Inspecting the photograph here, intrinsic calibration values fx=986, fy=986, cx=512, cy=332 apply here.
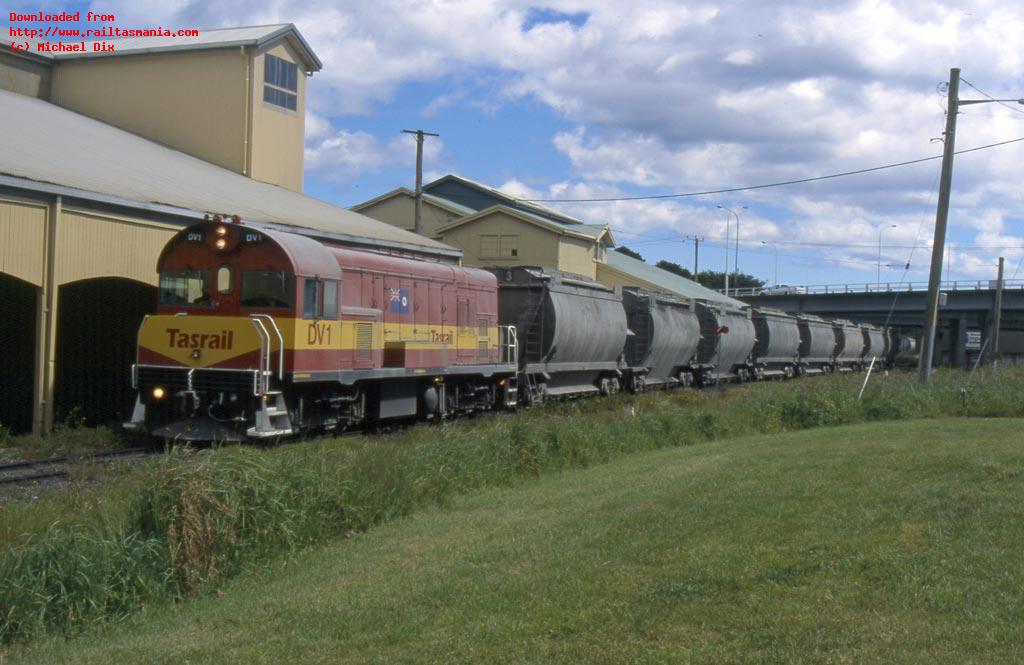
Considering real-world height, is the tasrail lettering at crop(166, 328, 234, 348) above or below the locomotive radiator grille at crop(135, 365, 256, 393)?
above

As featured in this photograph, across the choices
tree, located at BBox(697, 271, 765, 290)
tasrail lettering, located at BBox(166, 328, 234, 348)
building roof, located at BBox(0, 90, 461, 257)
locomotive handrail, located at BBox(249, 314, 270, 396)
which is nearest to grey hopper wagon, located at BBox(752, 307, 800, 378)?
building roof, located at BBox(0, 90, 461, 257)

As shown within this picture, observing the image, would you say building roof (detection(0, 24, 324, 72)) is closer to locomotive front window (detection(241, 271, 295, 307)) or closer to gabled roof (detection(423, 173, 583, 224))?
locomotive front window (detection(241, 271, 295, 307))

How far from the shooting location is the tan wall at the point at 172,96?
31.4 metres

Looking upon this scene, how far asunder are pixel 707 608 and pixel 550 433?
29.6 ft

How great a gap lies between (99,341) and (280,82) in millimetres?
12150

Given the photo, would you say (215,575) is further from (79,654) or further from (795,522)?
(795,522)

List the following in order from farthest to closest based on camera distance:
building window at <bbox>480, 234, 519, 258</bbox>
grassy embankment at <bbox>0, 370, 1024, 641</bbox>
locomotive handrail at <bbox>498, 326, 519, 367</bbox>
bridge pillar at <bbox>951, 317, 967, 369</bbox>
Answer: bridge pillar at <bbox>951, 317, 967, 369</bbox> < building window at <bbox>480, 234, 519, 258</bbox> < locomotive handrail at <bbox>498, 326, 519, 367</bbox> < grassy embankment at <bbox>0, 370, 1024, 641</bbox>

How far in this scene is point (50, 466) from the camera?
14688mm

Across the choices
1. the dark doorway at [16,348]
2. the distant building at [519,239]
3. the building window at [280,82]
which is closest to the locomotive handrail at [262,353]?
the dark doorway at [16,348]

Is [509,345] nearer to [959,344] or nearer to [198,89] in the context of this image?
[198,89]

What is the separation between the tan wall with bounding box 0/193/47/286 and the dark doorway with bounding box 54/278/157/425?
16.9 ft

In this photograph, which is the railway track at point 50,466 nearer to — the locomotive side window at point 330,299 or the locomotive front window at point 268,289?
the locomotive front window at point 268,289

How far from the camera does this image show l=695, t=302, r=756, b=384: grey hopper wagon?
120 ft

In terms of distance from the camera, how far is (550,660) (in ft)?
19.2
